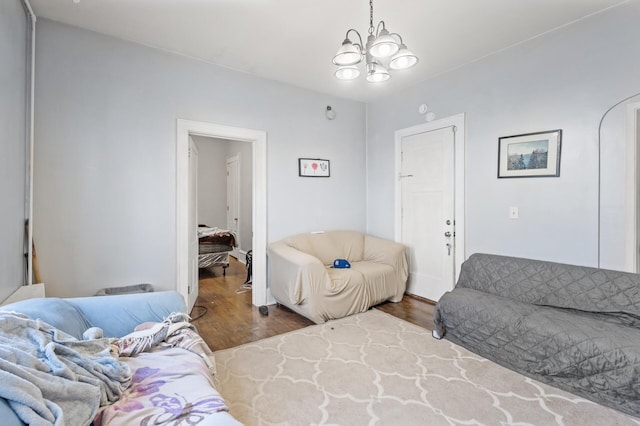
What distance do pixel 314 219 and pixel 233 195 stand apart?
11.4ft

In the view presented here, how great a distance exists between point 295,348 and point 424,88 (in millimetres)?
3282

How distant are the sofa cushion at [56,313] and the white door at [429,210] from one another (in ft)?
11.0

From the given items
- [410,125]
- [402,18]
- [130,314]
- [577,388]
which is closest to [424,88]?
[410,125]

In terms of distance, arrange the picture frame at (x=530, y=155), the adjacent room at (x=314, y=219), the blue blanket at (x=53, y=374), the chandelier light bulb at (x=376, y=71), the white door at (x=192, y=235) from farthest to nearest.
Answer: the white door at (x=192, y=235)
the picture frame at (x=530, y=155)
the chandelier light bulb at (x=376, y=71)
the adjacent room at (x=314, y=219)
the blue blanket at (x=53, y=374)

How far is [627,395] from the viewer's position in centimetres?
177

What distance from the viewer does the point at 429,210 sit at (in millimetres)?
3777

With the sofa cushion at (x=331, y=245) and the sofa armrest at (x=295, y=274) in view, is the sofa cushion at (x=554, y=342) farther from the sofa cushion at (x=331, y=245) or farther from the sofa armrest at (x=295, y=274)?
the sofa cushion at (x=331, y=245)

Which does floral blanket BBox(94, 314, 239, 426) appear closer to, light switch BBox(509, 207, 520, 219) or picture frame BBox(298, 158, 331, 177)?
picture frame BBox(298, 158, 331, 177)

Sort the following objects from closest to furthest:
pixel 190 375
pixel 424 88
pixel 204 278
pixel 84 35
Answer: pixel 190 375
pixel 84 35
pixel 424 88
pixel 204 278

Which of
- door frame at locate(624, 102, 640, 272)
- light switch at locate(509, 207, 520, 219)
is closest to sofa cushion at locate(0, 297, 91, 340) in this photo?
light switch at locate(509, 207, 520, 219)

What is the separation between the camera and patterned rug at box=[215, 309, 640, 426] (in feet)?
5.78

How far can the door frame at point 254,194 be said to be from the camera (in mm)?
3096

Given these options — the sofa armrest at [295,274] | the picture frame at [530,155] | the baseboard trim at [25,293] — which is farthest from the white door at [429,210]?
the baseboard trim at [25,293]

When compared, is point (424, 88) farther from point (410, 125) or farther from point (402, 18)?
point (402, 18)
